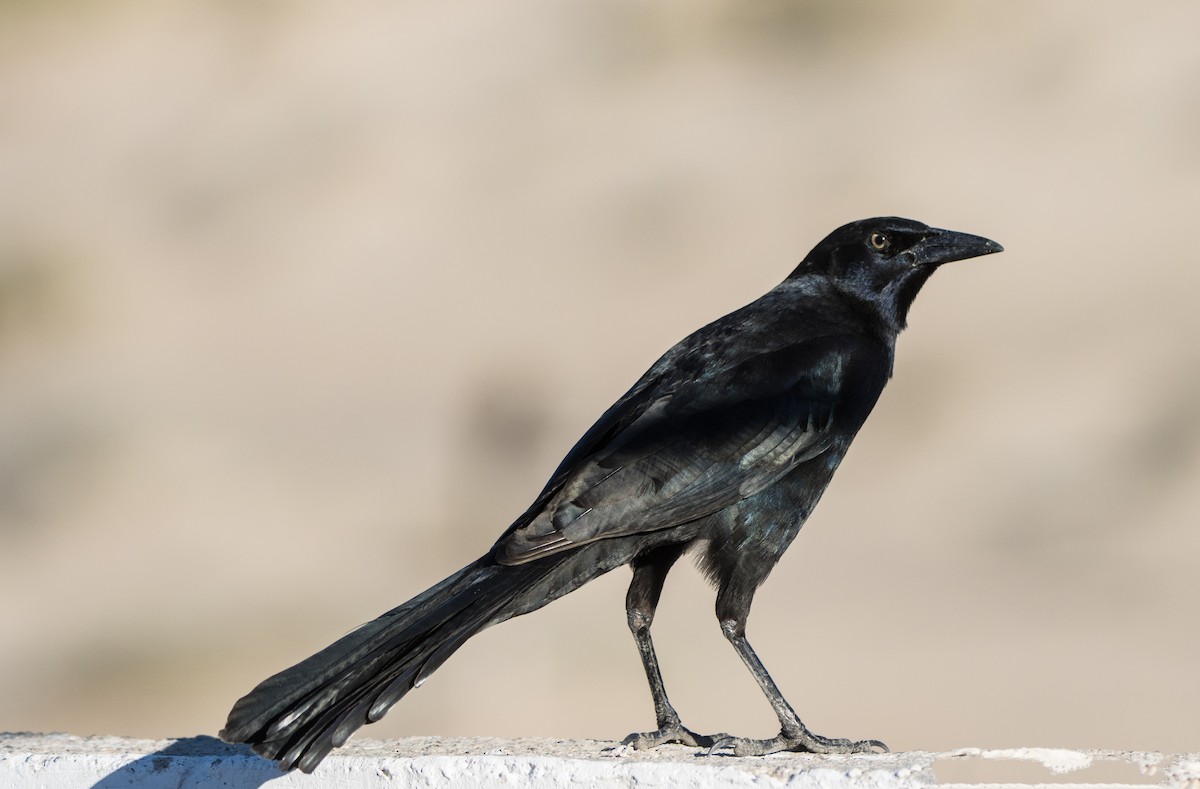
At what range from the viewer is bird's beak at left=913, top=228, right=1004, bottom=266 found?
5.72 metres

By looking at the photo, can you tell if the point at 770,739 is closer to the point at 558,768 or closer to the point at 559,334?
the point at 558,768

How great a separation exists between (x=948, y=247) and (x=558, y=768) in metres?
2.65

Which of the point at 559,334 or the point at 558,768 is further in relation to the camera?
the point at 559,334

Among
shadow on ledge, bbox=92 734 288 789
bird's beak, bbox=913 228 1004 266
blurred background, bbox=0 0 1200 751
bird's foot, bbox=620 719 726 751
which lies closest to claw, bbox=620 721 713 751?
bird's foot, bbox=620 719 726 751

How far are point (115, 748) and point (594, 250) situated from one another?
14754 millimetres

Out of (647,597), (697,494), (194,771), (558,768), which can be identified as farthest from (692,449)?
(194,771)

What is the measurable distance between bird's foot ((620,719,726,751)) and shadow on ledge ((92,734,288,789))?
3.19 ft

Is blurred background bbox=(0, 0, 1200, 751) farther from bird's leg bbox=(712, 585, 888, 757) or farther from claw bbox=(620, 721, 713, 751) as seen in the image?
claw bbox=(620, 721, 713, 751)

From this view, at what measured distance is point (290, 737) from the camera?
148 inches

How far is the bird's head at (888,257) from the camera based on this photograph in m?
5.72

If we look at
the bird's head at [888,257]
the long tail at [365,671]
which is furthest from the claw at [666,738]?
the bird's head at [888,257]

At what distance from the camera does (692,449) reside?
4.83 meters

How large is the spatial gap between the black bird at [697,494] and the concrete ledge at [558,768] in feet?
0.64

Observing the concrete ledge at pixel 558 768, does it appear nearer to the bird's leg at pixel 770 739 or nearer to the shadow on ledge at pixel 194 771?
the shadow on ledge at pixel 194 771
